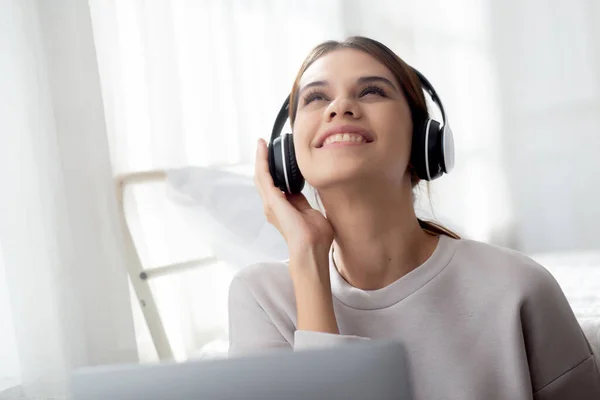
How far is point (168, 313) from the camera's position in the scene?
5.56 feet

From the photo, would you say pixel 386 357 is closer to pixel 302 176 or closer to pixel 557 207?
pixel 302 176

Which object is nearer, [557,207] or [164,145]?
[164,145]

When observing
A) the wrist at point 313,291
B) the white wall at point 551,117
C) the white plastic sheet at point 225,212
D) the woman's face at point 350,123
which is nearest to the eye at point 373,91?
the woman's face at point 350,123

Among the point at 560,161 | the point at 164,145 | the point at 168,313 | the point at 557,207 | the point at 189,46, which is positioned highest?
the point at 189,46

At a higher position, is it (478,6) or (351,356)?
(478,6)

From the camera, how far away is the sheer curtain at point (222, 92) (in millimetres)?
1666

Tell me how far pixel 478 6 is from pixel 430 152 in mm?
1149

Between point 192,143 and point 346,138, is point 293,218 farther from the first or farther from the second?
point 192,143

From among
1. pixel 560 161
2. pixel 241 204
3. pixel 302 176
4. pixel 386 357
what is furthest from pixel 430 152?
pixel 560 161

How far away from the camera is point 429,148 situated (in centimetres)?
97

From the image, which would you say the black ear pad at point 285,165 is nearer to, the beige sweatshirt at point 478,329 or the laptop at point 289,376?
the beige sweatshirt at point 478,329

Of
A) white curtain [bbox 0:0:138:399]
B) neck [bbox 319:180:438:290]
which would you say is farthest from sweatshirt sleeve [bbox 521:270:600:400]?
white curtain [bbox 0:0:138:399]

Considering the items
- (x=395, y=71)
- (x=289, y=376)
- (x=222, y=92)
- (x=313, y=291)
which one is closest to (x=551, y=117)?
(x=222, y=92)

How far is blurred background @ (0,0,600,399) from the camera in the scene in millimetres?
1399
